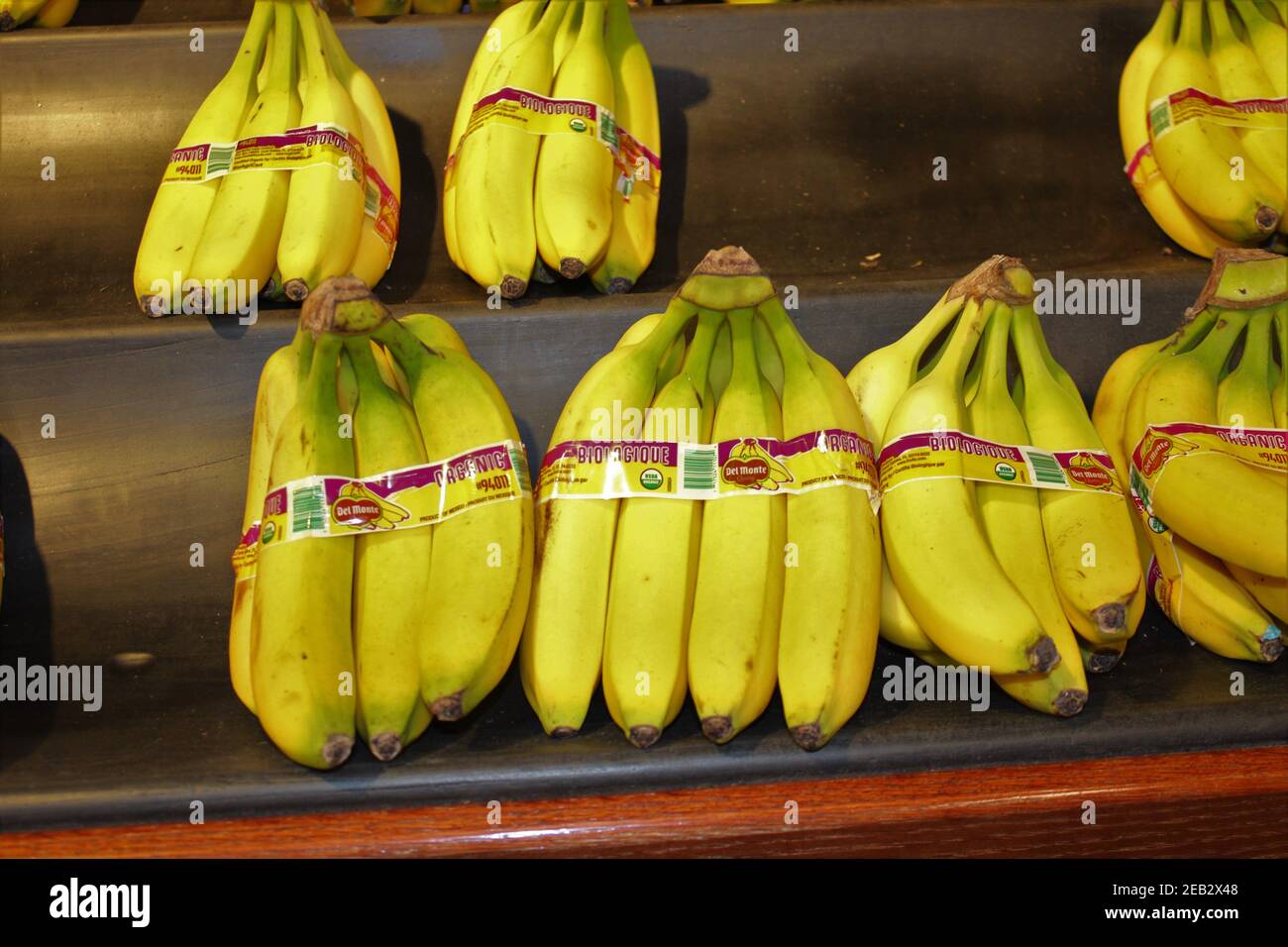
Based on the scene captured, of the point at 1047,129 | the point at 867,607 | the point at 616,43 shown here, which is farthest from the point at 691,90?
the point at 867,607

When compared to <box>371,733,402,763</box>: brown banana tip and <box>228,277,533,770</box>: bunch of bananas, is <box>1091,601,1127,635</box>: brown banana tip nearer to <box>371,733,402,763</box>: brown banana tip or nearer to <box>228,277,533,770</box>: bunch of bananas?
<box>228,277,533,770</box>: bunch of bananas

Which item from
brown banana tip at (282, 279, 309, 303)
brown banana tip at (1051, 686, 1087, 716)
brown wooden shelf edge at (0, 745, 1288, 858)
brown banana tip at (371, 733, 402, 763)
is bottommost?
brown wooden shelf edge at (0, 745, 1288, 858)

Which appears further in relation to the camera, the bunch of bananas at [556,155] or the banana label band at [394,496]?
the bunch of bananas at [556,155]

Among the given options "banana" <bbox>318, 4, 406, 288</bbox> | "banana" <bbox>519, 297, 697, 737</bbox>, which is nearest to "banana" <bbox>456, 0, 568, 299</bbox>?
"banana" <bbox>318, 4, 406, 288</bbox>

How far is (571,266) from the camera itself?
1.43 metres

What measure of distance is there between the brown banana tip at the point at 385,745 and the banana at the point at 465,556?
0.06m

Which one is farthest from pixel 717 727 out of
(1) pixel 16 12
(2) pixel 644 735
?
(1) pixel 16 12

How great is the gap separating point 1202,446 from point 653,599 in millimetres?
596

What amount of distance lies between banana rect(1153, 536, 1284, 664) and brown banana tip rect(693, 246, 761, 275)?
55 centimetres

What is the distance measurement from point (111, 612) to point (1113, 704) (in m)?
1.15

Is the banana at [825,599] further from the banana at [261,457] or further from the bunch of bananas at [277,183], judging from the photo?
the bunch of bananas at [277,183]

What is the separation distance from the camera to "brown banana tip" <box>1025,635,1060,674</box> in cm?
104

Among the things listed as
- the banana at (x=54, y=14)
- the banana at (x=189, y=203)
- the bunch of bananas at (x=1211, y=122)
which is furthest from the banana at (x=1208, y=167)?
the banana at (x=54, y=14)

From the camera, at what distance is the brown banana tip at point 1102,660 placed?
3.90 feet
